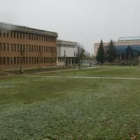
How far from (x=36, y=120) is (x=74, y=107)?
3.42m

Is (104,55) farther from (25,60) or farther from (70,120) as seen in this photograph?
(70,120)

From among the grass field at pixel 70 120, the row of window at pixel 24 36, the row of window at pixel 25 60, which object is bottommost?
the grass field at pixel 70 120

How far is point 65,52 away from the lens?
317 feet

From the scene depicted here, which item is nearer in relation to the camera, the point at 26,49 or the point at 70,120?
the point at 70,120

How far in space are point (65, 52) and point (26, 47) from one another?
2937 centimetres

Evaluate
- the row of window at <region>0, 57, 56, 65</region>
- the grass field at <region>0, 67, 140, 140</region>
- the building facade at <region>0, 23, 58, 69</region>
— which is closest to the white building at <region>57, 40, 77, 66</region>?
the building facade at <region>0, 23, 58, 69</region>

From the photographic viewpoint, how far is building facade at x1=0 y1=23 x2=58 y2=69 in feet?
197

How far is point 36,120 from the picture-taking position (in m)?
12.0

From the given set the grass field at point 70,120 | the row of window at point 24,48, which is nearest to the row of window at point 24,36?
the row of window at point 24,48

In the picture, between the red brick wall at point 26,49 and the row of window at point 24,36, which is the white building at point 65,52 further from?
the row of window at point 24,36

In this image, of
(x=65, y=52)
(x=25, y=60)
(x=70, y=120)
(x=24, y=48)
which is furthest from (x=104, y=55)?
(x=70, y=120)

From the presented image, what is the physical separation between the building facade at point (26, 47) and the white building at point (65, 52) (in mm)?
8927

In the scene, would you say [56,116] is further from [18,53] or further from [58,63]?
[58,63]

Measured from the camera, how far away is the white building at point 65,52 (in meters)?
93.2
